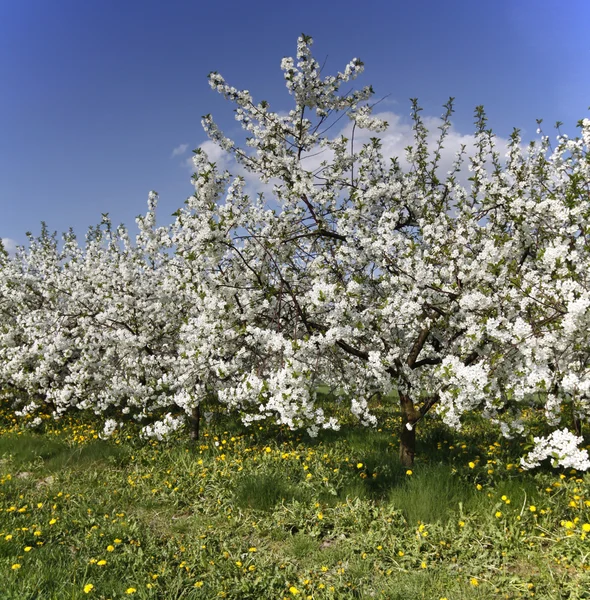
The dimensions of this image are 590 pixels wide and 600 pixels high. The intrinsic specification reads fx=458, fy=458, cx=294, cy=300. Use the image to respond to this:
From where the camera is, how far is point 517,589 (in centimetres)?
422

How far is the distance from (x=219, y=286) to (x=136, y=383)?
12.7ft

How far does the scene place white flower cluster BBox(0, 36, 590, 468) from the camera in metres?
4.83

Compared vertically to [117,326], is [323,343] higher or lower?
lower

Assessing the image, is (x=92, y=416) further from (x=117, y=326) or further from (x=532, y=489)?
(x=532, y=489)

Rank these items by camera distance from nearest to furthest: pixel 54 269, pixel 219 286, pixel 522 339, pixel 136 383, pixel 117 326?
pixel 522 339 → pixel 219 286 → pixel 136 383 → pixel 117 326 → pixel 54 269

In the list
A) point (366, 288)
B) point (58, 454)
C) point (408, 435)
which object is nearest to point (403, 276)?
point (366, 288)

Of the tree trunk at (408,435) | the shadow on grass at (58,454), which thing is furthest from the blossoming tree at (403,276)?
the shadow on grass at (58,454)

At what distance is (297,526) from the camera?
18.2 ft

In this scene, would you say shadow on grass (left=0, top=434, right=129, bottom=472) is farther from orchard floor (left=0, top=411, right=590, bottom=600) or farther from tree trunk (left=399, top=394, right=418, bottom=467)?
tree trunk (left=399, top=394, right=418, bottom=467)

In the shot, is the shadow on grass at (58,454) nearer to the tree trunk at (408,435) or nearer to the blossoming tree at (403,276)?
the blossoming tree at (403,276)

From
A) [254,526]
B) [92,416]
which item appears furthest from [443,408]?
[92,416]

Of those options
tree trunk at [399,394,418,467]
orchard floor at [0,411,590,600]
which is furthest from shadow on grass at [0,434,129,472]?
tree trunk at [399,394,418,467]

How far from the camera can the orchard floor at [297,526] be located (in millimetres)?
4328

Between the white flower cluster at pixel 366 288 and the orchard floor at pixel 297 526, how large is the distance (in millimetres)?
844
